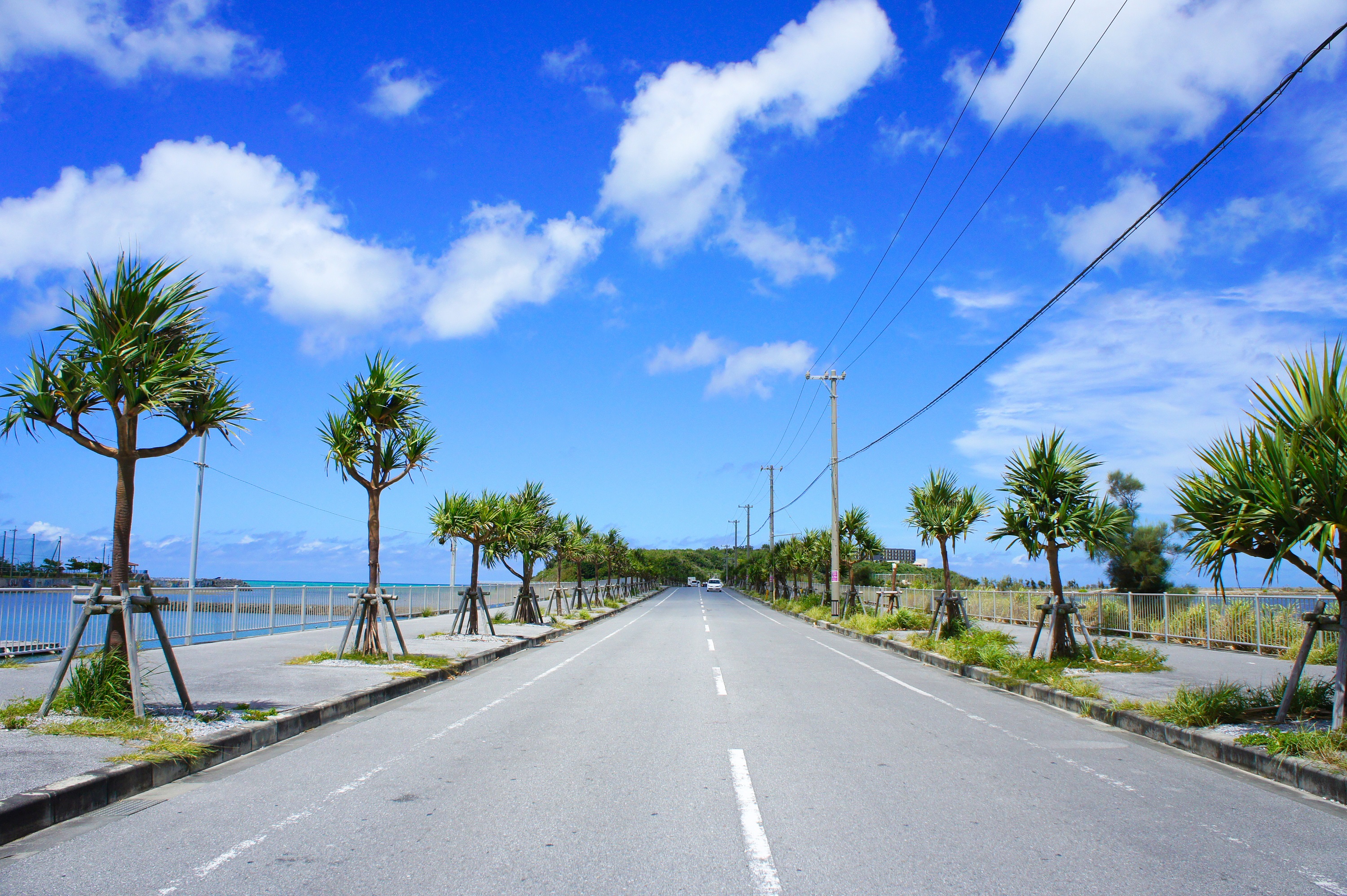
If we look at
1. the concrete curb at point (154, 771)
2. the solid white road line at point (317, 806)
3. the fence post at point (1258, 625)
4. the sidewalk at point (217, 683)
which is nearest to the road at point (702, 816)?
the solid white road line at point (317, 806)

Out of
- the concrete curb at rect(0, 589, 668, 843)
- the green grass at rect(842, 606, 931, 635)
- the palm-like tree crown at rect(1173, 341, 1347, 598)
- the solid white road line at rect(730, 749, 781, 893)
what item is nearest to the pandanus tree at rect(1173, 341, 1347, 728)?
the palm-like tree crown at rect(1173, 341, 1347, 598)

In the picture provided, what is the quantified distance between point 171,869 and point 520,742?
3.83 m

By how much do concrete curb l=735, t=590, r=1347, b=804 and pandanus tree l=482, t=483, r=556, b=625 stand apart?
13934 millimetres

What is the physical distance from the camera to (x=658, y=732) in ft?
28.5

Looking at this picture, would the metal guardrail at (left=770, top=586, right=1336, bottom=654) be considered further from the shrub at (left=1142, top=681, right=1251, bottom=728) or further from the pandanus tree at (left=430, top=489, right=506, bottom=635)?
the pandanus tree at (left=430, top=489, right=506, bottom=635)

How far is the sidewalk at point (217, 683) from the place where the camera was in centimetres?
634

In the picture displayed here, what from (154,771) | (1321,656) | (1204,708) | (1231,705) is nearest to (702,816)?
(154,771)

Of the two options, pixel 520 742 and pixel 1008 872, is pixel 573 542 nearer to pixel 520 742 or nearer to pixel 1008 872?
pixel 520 742

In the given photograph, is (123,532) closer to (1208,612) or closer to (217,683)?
(217,683)

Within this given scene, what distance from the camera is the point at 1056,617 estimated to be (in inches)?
592

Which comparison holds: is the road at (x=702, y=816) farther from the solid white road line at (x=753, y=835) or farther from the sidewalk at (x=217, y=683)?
the sidewalk at (x=217, y=683)

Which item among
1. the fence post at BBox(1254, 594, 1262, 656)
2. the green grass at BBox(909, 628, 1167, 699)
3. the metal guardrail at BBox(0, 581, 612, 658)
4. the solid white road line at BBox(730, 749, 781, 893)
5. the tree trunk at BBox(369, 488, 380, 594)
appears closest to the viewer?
the solid white road line at BBox(730, 749, 781, 893)

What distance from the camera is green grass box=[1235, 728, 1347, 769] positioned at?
7.02m

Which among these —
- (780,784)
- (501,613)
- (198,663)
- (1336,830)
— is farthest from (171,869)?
(501,613)
